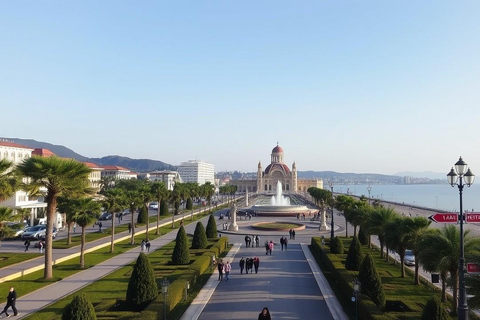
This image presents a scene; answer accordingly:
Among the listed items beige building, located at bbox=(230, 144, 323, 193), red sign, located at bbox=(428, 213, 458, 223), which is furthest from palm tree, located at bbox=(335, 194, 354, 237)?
beige building, located at bbox=(230, 144, 323, 193)

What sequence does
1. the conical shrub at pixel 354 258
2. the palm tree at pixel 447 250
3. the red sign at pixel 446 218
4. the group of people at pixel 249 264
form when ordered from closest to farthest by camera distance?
the red sign at pixel 446 218 < the palm tree at pixel 447 250 < the conical shrub at pixel 354 258 < the group of people at pixel 249 264

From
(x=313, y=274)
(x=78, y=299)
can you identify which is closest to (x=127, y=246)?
(x=313, y=274)

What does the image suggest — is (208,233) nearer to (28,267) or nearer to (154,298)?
(28,267)

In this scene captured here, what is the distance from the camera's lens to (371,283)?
16.9 m

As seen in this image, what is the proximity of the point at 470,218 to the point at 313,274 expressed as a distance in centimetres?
1348

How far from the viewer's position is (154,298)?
53.2ft

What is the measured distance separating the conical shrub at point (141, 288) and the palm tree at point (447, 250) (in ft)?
36.5

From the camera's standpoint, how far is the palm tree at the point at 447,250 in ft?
53.5

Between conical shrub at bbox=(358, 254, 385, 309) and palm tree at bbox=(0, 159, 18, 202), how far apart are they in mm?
17371

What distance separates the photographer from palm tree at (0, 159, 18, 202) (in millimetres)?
20672

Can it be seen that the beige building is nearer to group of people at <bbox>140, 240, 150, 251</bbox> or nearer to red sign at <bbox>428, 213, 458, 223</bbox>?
group of people at <bbox>140, 240, 150, 251</bbox>

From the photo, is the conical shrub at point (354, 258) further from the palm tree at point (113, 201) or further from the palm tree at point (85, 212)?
the palm tree at point (113, 201)

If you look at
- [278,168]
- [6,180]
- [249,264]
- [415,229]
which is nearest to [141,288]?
[249,264]

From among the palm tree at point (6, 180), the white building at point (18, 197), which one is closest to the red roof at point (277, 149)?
the white building at point (18, 197)
